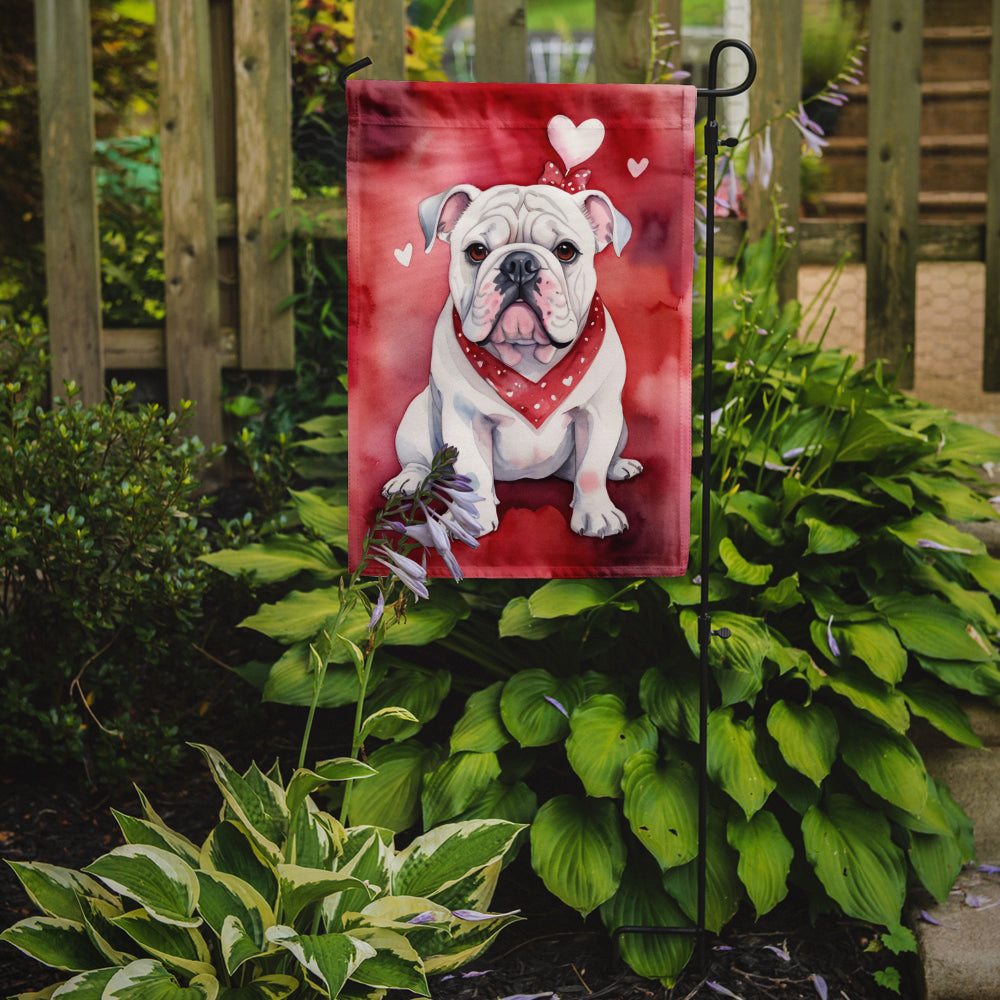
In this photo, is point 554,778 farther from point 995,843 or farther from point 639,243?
point 639,243

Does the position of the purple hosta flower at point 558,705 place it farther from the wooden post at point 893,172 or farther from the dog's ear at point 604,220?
the wooden post at point 893,172

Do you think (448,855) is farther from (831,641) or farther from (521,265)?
(521,265)

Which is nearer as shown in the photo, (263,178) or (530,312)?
(530,312)

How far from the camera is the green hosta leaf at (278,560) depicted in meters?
2.33

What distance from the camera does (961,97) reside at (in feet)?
20.2

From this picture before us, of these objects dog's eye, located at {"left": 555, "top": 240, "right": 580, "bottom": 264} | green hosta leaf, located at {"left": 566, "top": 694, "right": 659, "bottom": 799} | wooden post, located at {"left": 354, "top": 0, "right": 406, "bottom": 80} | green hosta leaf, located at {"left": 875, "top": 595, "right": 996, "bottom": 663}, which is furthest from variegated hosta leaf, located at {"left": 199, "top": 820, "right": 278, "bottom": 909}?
wooden post, located at {"left": 354, "top": 0, "right": 406, "bottom": 80}

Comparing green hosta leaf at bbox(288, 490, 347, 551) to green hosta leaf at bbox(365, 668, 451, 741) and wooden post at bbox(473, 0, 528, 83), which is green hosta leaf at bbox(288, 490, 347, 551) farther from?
wooden post at bbox(473, 0, 528, 83)

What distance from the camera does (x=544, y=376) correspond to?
1824 mm

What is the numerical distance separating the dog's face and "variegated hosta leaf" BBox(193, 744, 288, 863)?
0.84 m

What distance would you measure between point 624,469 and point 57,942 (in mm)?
1190

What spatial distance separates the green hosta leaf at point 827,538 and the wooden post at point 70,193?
235 cm

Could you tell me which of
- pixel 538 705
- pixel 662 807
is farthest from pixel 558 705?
pixel 662 807

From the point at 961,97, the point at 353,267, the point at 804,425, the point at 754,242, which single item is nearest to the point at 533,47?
the point at 961,97

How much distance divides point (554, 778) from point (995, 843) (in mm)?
974
